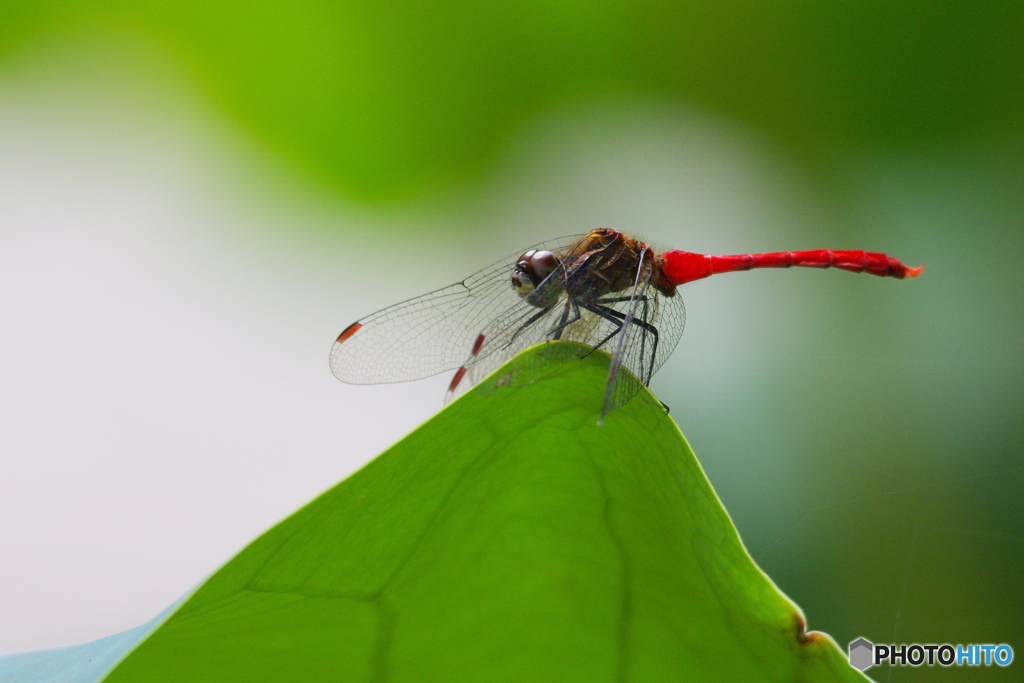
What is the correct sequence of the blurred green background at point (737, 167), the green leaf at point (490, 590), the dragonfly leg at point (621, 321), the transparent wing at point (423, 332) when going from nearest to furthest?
the green leaf at point (490, 590) → the dragonfly leg at point (621, 321) → the transparent wing at point (423, 332) → the blurred green background at point (737, 167)

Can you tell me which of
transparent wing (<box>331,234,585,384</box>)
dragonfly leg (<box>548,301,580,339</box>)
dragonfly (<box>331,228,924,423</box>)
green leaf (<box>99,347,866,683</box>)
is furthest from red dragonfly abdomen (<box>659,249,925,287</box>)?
green leaf (<box>99,347,866,683</box>)

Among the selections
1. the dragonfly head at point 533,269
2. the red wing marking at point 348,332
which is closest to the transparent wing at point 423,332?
the red wing marking at point 348,332

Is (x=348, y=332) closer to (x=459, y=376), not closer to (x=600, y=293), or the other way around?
(x=459, y=376)

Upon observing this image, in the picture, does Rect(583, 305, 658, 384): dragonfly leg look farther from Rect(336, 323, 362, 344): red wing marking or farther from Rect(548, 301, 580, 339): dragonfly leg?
Rect(336, 323, 362, 344): red wing marking

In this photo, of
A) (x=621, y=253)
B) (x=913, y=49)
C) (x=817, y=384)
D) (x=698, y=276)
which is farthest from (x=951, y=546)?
(x=913, y=49)

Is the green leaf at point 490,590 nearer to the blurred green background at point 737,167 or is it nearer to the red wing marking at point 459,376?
the red wing marking at point 459,376

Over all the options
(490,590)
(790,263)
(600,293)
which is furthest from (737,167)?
(490,590)

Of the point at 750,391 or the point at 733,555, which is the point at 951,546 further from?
the point at 733,555
